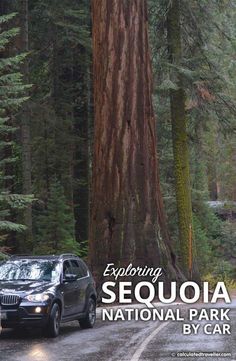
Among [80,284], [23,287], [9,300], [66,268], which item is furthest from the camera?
[80,284]

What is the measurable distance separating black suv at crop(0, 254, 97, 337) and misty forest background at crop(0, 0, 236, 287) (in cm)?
273

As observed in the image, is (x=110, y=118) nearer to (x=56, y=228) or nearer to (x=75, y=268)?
(x=75, y=268)

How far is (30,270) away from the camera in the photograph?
13.5 meters

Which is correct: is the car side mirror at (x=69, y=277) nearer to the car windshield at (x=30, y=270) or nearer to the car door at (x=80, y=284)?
the car windshield at (x=30, y=270)

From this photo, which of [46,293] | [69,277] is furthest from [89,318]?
[46,293]

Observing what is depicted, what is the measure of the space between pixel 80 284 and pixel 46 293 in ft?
6.30

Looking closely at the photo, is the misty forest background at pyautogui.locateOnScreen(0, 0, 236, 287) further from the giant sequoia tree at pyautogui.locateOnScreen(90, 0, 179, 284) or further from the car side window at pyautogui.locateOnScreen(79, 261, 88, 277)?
the car side window at pyautogui.locateOnScreen(79, 261, 88, 277)

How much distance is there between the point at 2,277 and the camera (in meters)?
13.3

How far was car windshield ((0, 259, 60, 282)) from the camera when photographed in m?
13.2

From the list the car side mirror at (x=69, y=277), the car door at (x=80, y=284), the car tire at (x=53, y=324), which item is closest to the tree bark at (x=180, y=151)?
the car door at (x=80, y=284)

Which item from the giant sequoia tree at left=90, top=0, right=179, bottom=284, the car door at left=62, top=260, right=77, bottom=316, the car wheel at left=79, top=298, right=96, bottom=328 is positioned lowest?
the car wheel at left=79, top=298, right=96, bottom=328

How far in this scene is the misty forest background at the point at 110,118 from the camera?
766 inches

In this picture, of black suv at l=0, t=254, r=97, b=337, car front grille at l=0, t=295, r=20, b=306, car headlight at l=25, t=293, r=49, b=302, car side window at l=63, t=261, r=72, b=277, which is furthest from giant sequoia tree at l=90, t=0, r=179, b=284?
car front grille at l=0, t=295, r=20, b=306

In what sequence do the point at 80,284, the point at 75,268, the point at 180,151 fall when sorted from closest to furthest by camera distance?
the point at 80,284
the point at 75,268
the point at 180,151
